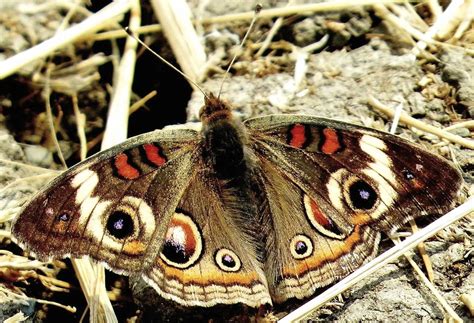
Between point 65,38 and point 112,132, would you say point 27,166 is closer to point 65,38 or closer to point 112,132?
point 112,132

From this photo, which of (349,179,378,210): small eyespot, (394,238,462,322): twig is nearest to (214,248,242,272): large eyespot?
(349,179,378,210): small eyespot

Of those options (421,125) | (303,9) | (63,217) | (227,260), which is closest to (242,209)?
(227,260)

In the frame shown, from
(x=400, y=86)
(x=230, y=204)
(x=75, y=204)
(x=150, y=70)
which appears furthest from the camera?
(x=150, y=70)

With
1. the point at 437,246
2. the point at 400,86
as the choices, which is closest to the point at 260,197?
the point at 437,246

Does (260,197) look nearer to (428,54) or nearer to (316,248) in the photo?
(316,248)

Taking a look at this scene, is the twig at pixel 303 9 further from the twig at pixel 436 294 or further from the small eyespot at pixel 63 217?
the small eyespot at pixel 63 217

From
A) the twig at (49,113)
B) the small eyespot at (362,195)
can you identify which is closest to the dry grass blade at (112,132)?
the twig at (49,113)
